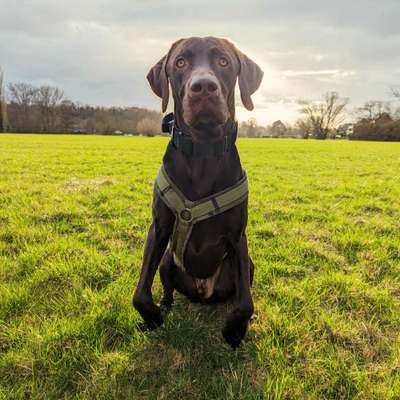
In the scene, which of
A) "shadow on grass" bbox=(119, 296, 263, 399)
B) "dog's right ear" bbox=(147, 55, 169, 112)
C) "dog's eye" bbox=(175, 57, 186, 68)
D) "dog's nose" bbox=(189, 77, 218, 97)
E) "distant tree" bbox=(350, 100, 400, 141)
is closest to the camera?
"shadow on grass" bbox=(119, 296, 263, 399)

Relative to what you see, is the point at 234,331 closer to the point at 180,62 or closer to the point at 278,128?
the point at 180,62

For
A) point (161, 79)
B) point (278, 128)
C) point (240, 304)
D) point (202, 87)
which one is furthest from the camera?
point (278, 128)

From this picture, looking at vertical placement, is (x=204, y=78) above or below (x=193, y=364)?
above

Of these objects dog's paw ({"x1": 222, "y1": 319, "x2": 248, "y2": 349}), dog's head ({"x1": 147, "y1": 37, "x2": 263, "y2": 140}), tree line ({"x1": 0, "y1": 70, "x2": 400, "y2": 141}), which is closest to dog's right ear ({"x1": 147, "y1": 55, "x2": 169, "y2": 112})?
dog's head ({"x1": 147, "y1": 37, "x2": 263, "y2": 140})

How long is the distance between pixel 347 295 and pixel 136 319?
1726 mm

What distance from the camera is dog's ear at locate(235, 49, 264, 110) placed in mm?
2543

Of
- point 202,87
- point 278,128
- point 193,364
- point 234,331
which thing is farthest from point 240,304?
point 278,128

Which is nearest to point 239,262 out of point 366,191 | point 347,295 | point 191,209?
point 191,209

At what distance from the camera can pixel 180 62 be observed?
2.42 metres

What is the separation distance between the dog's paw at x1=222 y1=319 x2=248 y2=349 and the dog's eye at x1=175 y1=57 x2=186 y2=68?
1699 millimetres

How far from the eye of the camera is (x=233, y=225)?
2.30 m

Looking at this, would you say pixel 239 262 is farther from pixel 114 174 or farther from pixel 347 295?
pixel 114 174

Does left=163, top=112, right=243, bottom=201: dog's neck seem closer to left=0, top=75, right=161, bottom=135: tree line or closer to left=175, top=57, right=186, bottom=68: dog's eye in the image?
left=175, top=57, right=186, bottom=68: dog's eye

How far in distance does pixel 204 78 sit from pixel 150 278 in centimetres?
130
